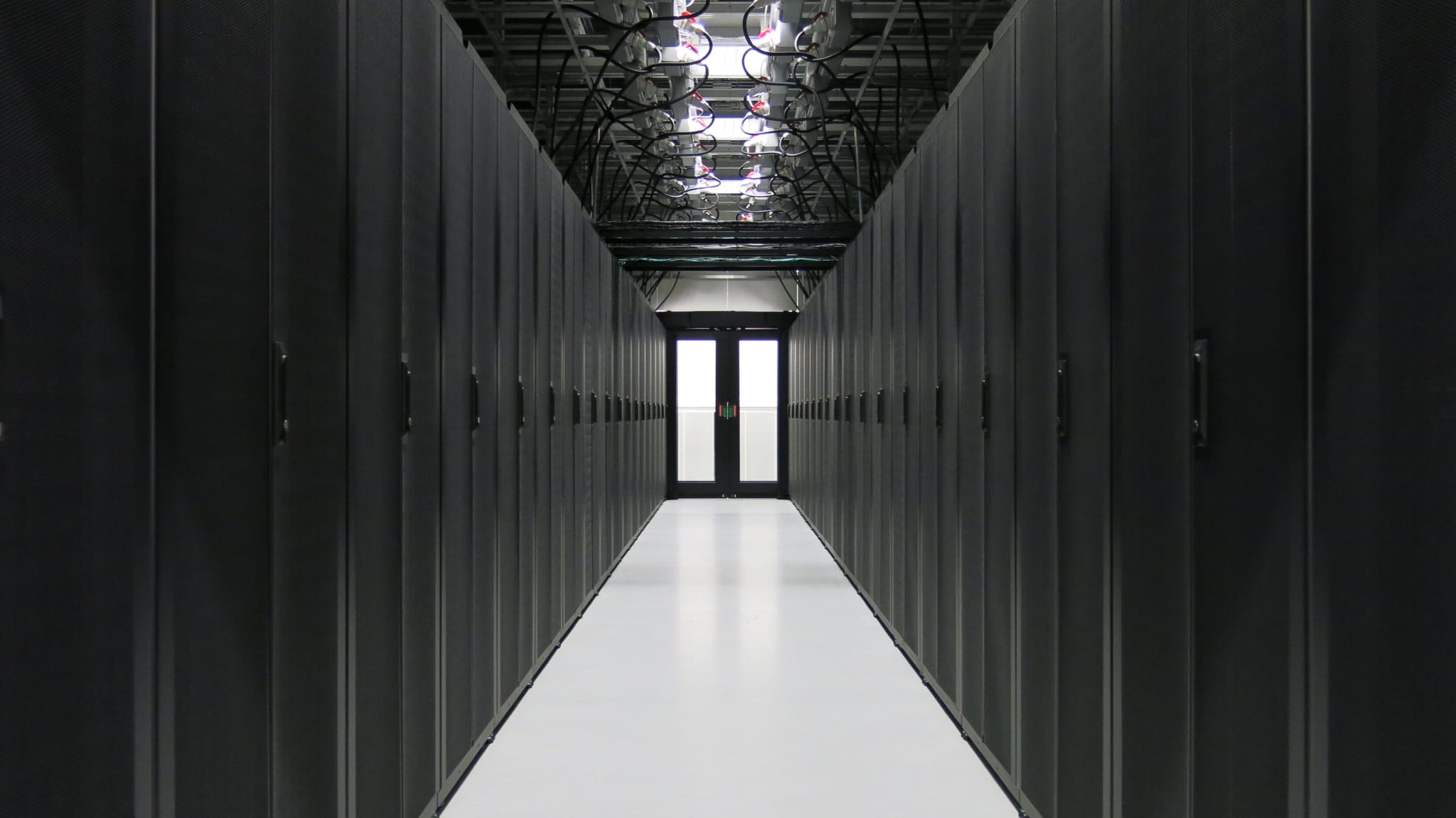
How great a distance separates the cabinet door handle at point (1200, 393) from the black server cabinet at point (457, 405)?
1.90 m

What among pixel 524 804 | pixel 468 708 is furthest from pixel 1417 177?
pixel 468 708

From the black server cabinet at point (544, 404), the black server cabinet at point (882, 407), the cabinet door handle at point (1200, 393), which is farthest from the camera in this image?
the black server cabinet at point (882, 407)

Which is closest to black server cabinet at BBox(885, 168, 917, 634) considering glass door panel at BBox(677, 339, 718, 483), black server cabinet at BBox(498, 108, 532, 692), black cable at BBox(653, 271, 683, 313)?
black server cabinet at BBox(498, 108, 532, 692)

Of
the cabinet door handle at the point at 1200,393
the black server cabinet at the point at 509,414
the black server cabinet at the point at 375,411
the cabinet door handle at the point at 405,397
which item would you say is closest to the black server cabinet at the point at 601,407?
the black server cabinet at the point at 509,414

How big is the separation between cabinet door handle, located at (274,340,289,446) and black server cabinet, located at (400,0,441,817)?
2.22 ft

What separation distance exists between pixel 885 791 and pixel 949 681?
0.79 meters

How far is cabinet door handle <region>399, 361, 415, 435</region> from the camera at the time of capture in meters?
2.29

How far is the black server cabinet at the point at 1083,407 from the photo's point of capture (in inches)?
78.6

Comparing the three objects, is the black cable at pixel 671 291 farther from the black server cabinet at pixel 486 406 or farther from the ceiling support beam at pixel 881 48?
the black server cabinet at pixel 486 406

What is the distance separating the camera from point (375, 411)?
2121 millimetres

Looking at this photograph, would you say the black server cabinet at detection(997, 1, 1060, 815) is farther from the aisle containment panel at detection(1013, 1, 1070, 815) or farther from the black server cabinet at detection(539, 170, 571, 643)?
the black server cabinet at detection(539, 170, 571, 643)

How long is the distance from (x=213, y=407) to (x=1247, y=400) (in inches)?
61.5

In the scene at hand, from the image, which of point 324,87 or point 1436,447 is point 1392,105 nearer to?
point 1436,447

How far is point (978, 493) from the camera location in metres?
3.04
